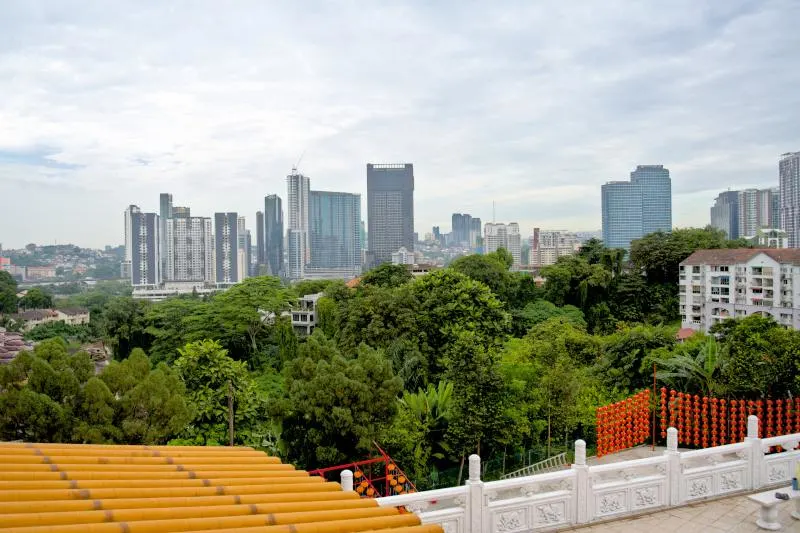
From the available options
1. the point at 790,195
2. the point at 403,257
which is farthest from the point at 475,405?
the point at 403,257

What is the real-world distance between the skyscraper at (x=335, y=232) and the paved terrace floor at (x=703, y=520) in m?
109

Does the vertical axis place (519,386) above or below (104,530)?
below

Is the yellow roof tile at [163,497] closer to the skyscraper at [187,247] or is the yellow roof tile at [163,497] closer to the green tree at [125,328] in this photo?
the green tree at [125,328]

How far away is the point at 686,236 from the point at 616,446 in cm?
2781

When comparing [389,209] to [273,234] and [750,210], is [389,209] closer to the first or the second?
[273,234]

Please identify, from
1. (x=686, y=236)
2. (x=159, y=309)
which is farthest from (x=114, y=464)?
(x=686, y=236)

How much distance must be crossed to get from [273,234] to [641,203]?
64.7m

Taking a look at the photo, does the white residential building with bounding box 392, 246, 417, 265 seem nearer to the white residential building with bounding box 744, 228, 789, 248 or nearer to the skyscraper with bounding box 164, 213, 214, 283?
the skyscraper with bounding box 164, 213, 214, 283

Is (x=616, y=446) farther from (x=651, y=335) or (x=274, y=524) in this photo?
(x=274, y=524)

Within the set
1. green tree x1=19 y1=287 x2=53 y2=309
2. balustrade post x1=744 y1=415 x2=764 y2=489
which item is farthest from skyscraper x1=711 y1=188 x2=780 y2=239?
balustrade post x1=744 y1=415 x2=764 y2=489

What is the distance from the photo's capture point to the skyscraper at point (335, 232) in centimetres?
11338

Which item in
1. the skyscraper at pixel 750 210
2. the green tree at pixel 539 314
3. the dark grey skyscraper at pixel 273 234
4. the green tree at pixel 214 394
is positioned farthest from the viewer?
the dark grey skyscraper at pixel 273 234

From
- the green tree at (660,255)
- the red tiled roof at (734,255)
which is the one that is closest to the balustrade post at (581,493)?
the red tiled roof at (734,255)

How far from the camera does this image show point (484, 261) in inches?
A: 1034
